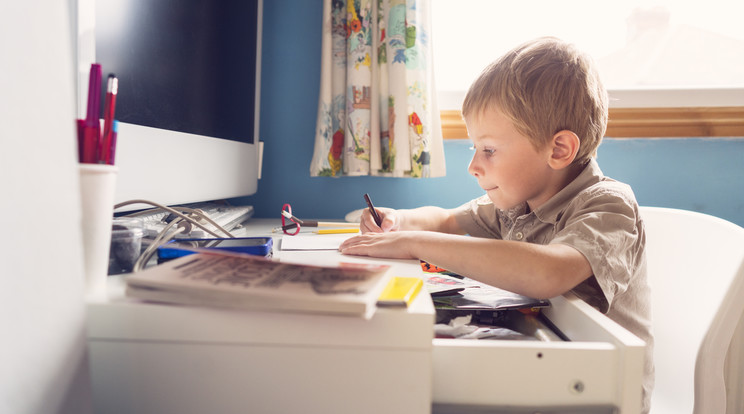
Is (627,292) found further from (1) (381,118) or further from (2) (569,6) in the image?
(2) (569,6)

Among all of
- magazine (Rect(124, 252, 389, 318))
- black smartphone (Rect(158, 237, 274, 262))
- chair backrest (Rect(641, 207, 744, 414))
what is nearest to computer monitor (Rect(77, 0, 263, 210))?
black smartphone (Rect(158, 237, 274, 262))

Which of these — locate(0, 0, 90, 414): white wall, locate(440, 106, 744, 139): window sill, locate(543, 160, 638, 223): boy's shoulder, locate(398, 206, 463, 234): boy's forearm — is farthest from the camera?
locate(440, 106, 744, 139): window sill

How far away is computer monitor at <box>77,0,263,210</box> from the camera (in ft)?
1.86

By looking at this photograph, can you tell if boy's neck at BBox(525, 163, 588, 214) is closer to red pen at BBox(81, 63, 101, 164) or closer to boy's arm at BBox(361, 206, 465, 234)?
boy's arm at BBox(361, 206, 465, 234)

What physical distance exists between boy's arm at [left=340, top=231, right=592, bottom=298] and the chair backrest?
0.87 ft

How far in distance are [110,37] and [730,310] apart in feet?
2.94

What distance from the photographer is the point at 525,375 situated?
420mm

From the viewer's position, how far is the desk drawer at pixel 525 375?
16.5 inches

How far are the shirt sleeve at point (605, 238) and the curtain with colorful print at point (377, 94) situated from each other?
634 millimetres

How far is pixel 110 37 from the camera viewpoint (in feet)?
1.82

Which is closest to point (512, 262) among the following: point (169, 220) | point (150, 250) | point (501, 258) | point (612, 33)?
point (501, 258)

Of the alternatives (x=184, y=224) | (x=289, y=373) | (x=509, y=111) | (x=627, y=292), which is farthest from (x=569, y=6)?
(x=289, y=373)

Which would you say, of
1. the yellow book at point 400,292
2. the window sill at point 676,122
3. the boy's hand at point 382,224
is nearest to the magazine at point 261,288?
the yellow book at point 400,292

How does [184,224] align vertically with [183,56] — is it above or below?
below
